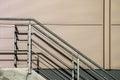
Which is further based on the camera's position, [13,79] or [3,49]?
[3,49]

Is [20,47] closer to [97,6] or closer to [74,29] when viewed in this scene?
[74,29]

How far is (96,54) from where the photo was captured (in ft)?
24.4

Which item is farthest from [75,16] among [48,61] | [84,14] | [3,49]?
[3,49]

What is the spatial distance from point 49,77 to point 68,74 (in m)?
0.43

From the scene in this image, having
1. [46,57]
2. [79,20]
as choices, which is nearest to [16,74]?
[46,57]

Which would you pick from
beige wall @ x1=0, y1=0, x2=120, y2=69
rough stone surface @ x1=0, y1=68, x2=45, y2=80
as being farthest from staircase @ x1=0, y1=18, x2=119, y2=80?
rough stone surface @ x1=0, y1=68, x2=45, y2=80

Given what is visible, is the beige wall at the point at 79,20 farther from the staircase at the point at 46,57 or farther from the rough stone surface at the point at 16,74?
the rough stone surface at the point at 16,74

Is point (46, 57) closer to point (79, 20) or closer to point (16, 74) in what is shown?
point (79, 20)

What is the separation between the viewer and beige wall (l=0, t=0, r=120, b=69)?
7.41 m

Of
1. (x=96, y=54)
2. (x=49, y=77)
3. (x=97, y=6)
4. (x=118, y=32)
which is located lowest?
(x=49, y=77)

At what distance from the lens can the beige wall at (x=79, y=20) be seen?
741 centimetres

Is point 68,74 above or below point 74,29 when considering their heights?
below

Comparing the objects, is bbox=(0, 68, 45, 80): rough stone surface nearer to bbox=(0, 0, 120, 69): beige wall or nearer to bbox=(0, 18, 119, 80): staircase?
bbox=(0, 18, 119, 80): staircase

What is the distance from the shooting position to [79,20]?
7.46 meters
